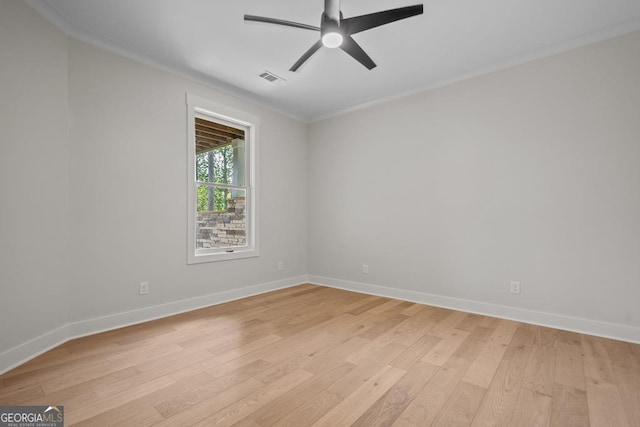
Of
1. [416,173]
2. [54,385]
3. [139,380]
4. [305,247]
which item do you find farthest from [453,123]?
[54,385]

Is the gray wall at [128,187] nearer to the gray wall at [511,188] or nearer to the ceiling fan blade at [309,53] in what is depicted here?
the ceiling fan blade at [309,53]

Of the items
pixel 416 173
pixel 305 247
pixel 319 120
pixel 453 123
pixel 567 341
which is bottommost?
pixel 567 341

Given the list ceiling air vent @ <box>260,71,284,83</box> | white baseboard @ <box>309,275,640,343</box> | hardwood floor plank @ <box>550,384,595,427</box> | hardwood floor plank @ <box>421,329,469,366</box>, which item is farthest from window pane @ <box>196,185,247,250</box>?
hardwood floor plank @ <box>550,384,595,427</box>

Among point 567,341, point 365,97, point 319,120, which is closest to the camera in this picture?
point 567,341

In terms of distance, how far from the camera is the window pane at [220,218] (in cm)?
366

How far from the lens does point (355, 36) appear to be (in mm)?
2729

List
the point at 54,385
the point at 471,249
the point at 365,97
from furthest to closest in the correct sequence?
1. the point at 365,97
2. the point at 471,249
3. the point at 54,385

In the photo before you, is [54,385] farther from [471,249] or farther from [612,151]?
[612,151]

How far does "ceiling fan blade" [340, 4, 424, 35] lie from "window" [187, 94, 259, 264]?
7.07ft

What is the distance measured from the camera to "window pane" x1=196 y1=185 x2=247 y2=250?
366 cm

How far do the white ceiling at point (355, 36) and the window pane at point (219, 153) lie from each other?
0.58 m

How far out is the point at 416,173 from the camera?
380 centimetres

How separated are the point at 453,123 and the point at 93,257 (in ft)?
13.1

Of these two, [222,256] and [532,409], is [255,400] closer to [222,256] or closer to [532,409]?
[532,409]
